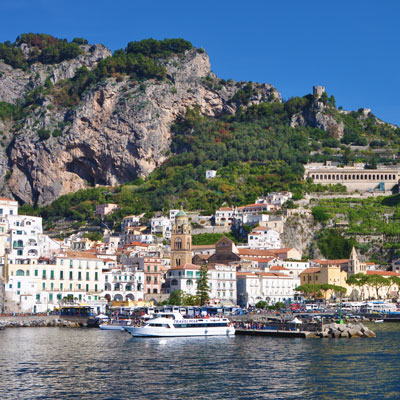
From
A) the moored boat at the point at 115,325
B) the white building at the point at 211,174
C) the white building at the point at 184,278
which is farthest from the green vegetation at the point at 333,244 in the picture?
the moored boat at the point at 115,325

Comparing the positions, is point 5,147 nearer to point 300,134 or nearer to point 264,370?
point 300,134

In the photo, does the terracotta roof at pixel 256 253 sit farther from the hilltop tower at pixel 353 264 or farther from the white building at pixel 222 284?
the white building at pixel 222 284

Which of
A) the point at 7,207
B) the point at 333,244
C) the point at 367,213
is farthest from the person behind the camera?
the point at 367,213

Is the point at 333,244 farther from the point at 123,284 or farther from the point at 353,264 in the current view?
the point at 123,284

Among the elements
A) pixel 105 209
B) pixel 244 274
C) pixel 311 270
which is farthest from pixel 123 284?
pixel 105 209

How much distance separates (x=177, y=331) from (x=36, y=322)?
17.8m

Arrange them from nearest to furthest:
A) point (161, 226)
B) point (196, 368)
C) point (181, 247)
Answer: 1. point (196, 368)
2. point (181, 247)
3. point (161, 226)

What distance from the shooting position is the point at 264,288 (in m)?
109

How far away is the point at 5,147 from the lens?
182125 mm

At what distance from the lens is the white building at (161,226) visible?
456ft

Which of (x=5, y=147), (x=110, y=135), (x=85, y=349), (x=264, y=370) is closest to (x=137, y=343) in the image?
(x=85, y=349)

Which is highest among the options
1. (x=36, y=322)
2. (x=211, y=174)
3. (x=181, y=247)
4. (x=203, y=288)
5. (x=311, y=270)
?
(x=211, y=174)

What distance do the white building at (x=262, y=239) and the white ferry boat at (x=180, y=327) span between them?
183 feet

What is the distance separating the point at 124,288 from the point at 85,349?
39979 millimetres
